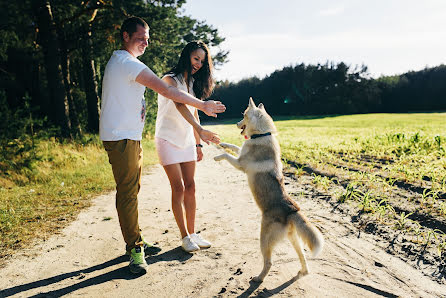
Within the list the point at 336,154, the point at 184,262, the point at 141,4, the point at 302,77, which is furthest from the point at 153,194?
the point at 302,77

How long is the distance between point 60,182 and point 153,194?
95.4 inches

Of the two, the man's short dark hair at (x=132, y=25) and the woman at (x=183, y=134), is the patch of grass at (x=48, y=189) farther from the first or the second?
the man's short dark hair at (x=132, y=25)

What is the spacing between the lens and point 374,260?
336 cm

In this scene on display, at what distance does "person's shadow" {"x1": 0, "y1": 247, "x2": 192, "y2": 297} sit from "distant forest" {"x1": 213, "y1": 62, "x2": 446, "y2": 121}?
43236 mm

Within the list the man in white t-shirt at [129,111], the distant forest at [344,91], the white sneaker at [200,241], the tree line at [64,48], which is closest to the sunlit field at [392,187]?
the white sneaker at [200,241]

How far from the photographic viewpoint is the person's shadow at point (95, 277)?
9.52ft

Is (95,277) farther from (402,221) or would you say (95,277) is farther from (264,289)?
(402,221)

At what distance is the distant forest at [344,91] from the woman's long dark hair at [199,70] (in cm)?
4255

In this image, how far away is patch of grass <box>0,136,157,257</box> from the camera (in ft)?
14.4

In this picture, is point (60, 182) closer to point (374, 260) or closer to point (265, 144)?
point (265, 144)

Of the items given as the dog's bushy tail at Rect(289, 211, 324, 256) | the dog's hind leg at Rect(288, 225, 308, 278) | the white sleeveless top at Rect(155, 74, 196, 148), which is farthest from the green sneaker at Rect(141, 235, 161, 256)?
the dog's bushy tail at Rect(289, 211, 324, 256)

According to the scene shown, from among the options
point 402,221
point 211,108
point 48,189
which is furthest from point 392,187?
point 48,189

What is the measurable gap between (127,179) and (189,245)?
1143mm

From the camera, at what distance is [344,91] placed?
1746 inches
